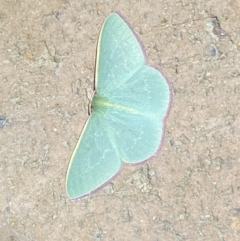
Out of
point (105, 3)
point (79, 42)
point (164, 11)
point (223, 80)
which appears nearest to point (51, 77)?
point (79, 42)

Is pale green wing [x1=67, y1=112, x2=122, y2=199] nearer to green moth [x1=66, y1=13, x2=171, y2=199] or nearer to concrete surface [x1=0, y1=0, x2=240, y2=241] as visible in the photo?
green moth [x1=66, y1=13, x2=171, y2=199]

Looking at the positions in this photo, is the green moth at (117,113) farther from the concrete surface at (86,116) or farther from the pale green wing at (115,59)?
the concrete surface at (86,116)

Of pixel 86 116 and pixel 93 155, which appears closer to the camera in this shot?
pixel 93 155

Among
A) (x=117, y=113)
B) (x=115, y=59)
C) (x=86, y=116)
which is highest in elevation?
(x=115, y=59)

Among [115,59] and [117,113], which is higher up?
[115,59]

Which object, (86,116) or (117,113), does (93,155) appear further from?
(86,116)

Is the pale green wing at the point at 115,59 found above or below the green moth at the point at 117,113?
above

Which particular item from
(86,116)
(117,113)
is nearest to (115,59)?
(117,113)

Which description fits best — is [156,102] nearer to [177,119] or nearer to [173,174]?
[177,119]

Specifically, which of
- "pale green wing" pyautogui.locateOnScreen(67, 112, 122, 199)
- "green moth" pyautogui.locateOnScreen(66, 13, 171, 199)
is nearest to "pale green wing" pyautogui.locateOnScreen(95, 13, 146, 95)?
"green moth" pyautogui.locateOnScreen(66, 13, 171, 199)

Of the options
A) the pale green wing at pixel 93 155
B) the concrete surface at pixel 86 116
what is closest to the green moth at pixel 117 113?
the pale green wing at pixel 93 155
